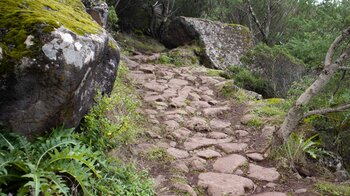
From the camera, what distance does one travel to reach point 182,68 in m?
9.65

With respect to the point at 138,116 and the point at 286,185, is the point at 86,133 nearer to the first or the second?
the point at 138,116

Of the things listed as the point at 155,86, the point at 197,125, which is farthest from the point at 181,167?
the point at 155,86

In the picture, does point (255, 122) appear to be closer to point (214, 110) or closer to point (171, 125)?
point (214, 110)

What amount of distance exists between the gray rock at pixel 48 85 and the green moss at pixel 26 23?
8 cm

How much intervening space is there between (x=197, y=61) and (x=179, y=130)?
5.76 m

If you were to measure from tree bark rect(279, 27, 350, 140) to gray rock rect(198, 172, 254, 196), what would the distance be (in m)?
0.98

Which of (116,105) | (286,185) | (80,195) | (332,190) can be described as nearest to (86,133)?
(80,195)

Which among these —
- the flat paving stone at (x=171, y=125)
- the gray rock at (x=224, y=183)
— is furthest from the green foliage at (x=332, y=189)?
the flat paving stone at (x=171, y=125)

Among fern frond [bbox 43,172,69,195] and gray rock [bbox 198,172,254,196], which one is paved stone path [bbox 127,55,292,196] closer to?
gray rock [bbox 198,172,254,196]

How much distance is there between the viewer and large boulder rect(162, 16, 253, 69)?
1071 cm

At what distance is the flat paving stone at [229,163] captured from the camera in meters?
4.19

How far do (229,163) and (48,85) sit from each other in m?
2.52

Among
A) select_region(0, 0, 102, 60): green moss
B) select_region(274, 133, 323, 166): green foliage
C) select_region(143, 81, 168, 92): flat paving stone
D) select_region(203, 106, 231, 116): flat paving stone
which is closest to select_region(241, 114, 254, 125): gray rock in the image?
select_region(203, 106, 231, 116): flat paving stone

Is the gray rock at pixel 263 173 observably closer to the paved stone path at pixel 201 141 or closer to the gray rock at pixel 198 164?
the paved stone path at pixel 201 141
